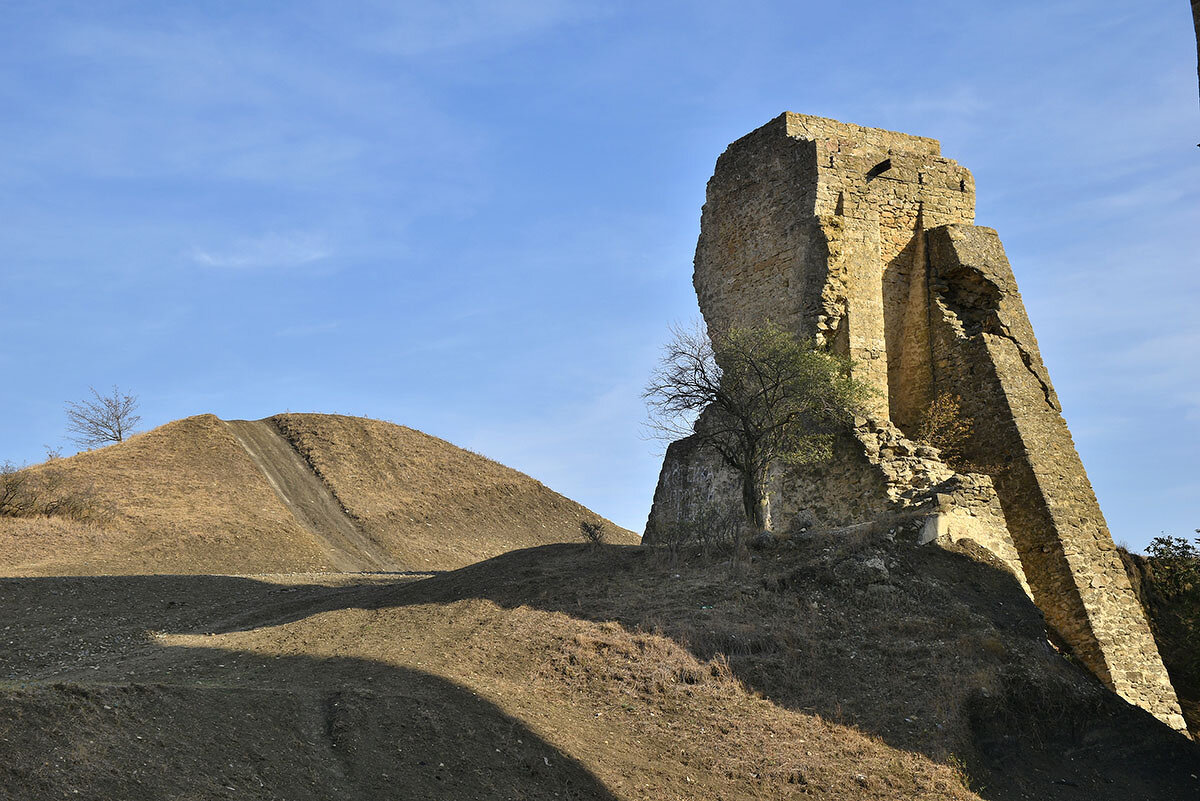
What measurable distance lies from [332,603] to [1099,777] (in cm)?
981

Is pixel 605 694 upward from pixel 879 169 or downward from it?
downward

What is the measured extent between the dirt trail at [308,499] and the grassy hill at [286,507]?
0.08 m

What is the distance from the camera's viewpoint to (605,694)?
32.7ft

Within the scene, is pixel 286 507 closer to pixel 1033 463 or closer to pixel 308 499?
pixel 308 499

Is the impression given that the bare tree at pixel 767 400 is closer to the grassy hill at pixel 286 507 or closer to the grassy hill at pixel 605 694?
the grassy hill at pixel 605 694

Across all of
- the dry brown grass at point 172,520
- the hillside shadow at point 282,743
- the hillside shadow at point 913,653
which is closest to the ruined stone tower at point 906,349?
the hillside shadow at point 913,653

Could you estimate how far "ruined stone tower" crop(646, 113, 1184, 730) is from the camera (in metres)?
14.7

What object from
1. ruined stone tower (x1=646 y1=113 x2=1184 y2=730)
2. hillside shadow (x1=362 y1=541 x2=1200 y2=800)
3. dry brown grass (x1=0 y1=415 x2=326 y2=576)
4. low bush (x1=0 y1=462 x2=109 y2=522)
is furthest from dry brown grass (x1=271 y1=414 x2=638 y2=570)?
hillside shadow (x1=362 y1=541 x2=1200 y2=800)

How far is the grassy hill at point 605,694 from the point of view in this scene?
23.9 feet

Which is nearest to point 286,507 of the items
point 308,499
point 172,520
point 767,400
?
point 308,499

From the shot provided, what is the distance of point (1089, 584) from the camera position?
1506 cm

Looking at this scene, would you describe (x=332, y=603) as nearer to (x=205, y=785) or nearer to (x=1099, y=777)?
(x=205, y=785)

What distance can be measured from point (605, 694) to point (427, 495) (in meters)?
24.3

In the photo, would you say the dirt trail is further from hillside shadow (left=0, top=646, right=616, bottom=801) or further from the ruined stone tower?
hillside shadow (left=0, top=646, right=616, bottom=801)
